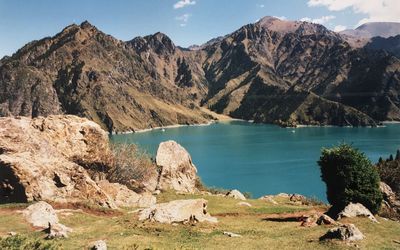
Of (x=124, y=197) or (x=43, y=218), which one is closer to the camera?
(x=43, y=218)

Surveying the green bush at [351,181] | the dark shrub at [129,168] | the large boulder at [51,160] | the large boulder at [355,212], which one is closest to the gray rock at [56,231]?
the large boulder at [51,160]

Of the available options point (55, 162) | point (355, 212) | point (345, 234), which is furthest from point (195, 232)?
point (55, 162)

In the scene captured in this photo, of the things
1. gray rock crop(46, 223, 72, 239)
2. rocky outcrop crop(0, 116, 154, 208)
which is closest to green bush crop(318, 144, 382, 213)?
rocky outcrop crop(0, 116, 154, 208)

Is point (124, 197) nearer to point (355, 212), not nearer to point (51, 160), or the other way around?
point (51, 160)

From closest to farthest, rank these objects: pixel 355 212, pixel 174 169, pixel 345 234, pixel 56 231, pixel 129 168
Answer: pixel 345 234, pixel 56 231, pixel 355 212, pixel 129 168, pixel 174 169

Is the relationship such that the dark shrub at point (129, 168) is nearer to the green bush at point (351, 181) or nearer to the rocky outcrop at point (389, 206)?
the green bush at point (351, 181)

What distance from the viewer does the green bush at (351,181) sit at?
51.8m

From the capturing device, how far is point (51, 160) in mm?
55750

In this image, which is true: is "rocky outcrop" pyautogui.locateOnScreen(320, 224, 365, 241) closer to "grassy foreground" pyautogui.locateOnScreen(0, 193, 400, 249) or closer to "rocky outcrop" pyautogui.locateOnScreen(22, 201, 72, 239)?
"grassy foreground" pyautogui.locateOnScreen(0, 193, 400, 249)

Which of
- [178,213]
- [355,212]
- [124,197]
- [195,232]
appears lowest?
[124,197]

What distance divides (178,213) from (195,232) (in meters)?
4.50

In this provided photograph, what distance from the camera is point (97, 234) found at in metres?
38.2

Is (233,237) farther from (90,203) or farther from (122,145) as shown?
(122,145)

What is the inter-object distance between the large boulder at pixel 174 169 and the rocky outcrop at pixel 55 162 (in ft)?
43.7
